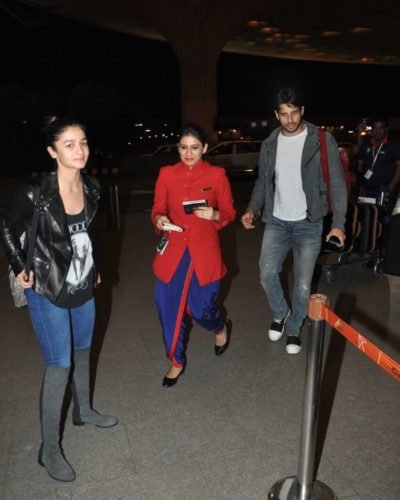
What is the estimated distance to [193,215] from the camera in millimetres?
3764

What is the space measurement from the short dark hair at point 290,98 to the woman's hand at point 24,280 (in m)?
2.36

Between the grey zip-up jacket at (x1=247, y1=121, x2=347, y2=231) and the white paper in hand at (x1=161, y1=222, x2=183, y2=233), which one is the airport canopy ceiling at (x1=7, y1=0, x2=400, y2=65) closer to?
the grey zip-up jacket at (x1=247, y1=121, x2=347, y2=231)

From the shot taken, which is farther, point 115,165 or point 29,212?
point 115,165

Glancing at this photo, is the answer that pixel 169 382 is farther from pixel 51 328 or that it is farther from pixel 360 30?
pixel 360 30

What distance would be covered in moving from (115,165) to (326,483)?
25915mm

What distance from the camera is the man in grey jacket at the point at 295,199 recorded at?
4102 mm

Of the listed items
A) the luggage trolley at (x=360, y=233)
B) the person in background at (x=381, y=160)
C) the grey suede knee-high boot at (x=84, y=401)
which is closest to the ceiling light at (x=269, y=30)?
the person in background at (x=381, y=160)

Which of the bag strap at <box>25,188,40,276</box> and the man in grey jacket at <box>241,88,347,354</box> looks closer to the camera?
the bag strap at <box>25,188,40,276</box>

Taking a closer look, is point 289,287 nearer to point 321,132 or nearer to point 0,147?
point 321,132

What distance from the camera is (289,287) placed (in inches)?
255

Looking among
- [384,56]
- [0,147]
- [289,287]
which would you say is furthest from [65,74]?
[289,287]

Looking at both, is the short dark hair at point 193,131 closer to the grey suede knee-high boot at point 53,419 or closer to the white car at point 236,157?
the grey suede knee-high boot at point 53,419

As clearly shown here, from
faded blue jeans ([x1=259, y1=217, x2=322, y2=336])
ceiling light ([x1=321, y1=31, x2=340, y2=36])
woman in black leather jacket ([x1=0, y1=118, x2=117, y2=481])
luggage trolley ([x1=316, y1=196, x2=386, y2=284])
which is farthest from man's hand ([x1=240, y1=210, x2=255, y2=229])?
ceiling light ([x1=321, y1=31, x2=340, y2=36])

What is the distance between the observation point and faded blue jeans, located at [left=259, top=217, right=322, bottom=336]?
4.29 meters
